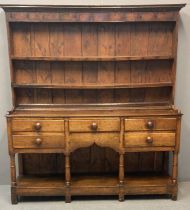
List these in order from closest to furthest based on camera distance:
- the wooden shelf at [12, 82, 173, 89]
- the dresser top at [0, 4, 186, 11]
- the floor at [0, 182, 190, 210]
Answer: the dresser top at [0, 4, 186, 11] < the floor at [0, 182, 190, 210] < the wooden shelf at [12, 82, 173, 89]

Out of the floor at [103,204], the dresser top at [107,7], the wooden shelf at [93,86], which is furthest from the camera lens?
the wooden shelf at [93,86]

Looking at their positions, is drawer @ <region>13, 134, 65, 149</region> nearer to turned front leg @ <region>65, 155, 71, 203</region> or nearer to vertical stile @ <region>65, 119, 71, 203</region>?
vertical stile @ <region>65, 119, 71, 203</region>

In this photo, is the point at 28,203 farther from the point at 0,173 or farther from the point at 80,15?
the point at 80,15

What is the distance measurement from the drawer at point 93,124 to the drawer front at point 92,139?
0.05 meters

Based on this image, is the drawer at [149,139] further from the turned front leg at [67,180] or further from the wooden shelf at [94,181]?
the turned front leg at [67,180]

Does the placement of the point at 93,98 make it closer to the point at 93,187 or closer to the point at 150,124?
the point at 150,124

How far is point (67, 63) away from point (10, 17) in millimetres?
625

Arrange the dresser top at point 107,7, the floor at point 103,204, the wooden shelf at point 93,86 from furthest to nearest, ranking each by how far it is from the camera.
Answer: the wooden shelf at point 93,86, the floor at point 103,204, the dresser top at point 107,7

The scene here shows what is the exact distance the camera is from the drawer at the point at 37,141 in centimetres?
251

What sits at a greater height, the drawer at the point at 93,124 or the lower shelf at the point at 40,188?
the drawer at the point at 93,124

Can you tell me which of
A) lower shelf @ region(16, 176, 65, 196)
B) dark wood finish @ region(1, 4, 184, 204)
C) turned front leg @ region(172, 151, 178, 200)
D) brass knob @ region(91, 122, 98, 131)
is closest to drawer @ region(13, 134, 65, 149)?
dark wood finish @ region(1, 4, 184, 204)

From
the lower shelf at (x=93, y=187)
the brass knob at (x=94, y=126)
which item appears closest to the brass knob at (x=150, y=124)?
the brass knob at (x=94, y=126)

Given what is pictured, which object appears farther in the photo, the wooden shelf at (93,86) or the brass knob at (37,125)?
the wooden shelf at (93,86)

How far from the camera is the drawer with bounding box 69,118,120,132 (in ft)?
8.23
